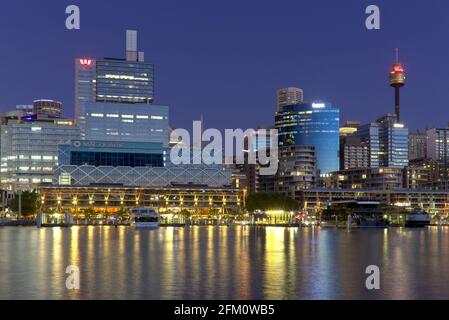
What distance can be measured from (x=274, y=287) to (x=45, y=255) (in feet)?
111

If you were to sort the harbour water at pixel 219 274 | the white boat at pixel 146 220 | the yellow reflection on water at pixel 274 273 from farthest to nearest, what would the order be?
the white boat at pixel 146 220, the yellow reflection on water at pixel 274 273, the harbour water at pixel 219 274

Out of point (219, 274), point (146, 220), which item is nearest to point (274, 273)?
point (219, 274)

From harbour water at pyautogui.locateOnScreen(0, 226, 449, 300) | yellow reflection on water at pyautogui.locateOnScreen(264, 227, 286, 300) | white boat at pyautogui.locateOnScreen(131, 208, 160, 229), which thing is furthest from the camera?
white boat at pyautogui.locateOnScreen(131, 208, 160, 229)

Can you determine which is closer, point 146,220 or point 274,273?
point 274,273

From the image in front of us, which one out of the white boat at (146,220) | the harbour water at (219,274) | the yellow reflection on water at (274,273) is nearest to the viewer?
the harbour water at (219,274)

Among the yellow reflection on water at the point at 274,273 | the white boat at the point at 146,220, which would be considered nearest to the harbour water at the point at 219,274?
the yellow reflection on water at the point at 274,273

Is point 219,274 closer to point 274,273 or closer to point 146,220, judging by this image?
point 274,273

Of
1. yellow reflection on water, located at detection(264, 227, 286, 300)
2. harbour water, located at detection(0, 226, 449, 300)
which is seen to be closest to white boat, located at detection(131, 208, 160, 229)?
harbour water, located at detection(0, 226, 449, 300)

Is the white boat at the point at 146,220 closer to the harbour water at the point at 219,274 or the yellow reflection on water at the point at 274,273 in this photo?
the harbour water at the point at 219,274

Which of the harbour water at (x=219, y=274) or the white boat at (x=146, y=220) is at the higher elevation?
the harbour water at (x=219, y=274)

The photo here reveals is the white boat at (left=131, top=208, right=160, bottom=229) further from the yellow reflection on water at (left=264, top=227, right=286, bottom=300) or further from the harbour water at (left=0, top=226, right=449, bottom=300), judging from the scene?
the yellow reflection on water at (left=264, top=227, right=286, bottom=300)
